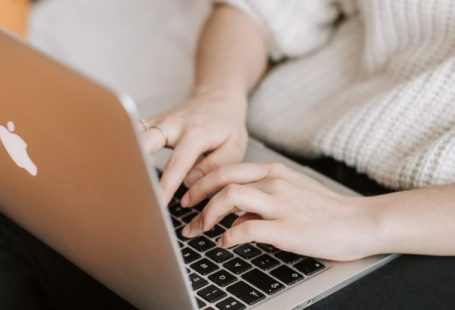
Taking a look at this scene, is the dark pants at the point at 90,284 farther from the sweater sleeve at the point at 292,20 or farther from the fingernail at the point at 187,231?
the sweater sleeve at the point at 292,20

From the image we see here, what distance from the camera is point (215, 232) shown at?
0.81m

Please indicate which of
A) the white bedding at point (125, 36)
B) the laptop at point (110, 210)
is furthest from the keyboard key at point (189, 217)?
the white bedding at point (125, 36)

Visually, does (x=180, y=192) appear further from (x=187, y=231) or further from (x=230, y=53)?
(x=230, y=53)

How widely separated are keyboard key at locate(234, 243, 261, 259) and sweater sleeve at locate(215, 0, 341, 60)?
16.5 inches

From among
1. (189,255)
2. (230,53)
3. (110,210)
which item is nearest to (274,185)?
(189,255)

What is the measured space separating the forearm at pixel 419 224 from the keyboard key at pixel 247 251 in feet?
0.37

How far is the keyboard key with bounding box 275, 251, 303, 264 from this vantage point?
30.1 inches

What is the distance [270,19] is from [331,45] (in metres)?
0.09

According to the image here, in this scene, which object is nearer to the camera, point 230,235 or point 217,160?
point 230,235

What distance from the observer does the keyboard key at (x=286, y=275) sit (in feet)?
2.41

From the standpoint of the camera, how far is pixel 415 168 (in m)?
0.84

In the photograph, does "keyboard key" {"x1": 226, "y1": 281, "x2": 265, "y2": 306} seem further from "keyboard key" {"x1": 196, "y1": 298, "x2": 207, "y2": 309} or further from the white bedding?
the white bedding

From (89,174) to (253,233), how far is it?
0.20 metres

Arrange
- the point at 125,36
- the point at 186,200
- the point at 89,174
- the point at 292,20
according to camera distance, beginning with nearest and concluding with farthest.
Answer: the point at 89,174 → the point at 186,200 → the point at 292,20 → the point at 125,36
